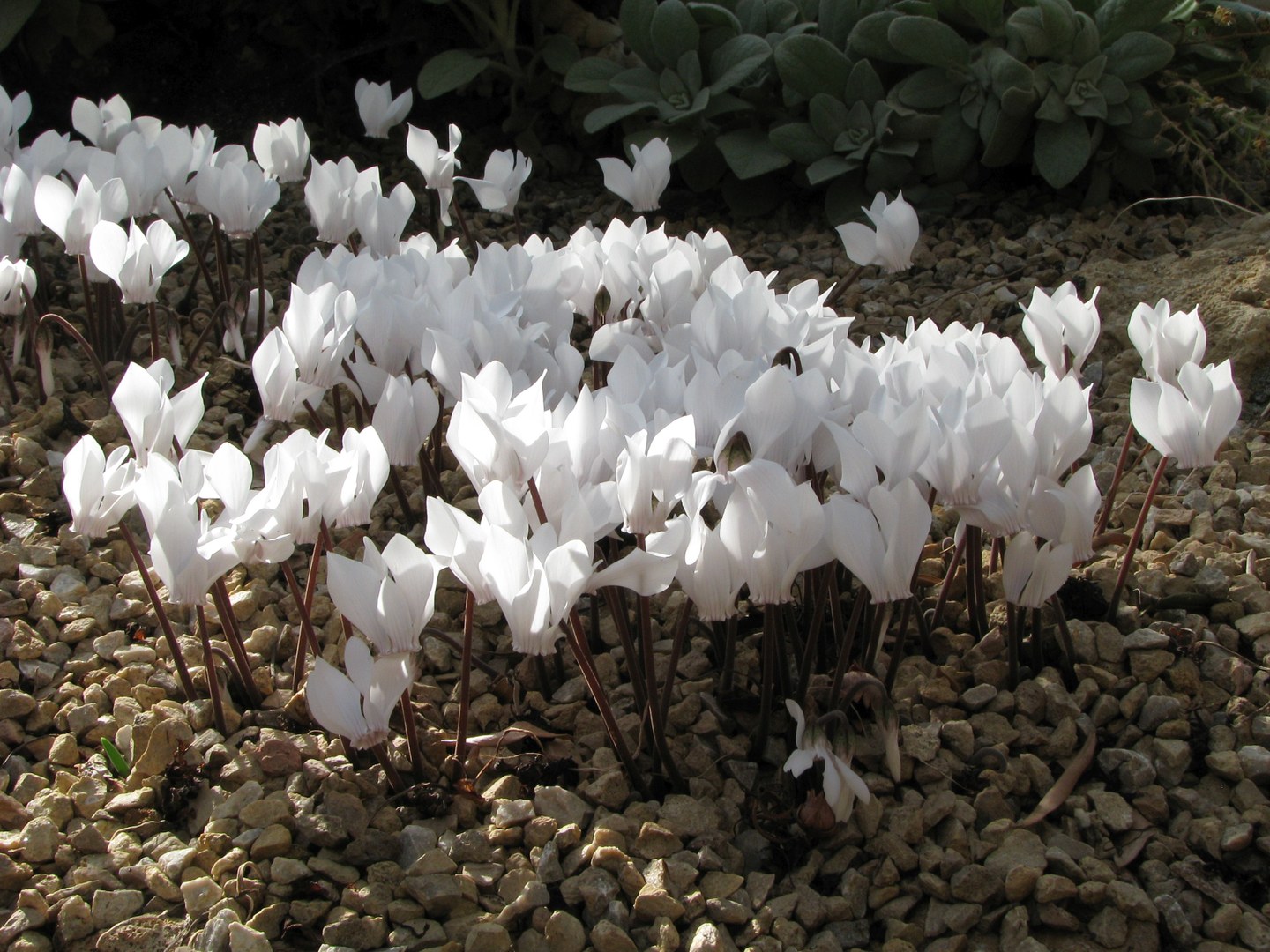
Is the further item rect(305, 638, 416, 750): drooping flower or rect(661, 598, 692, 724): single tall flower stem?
rect(661, 598, 692, 724): single tall flower stem

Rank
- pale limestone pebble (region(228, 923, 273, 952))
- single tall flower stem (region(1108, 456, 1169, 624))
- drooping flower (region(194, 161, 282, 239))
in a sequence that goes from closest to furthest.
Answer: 1. pale limestone pebble (region(228, 923, 273, 952))
2. single tall flower stem (region(1108, 456, 1169, 624))
3. drooping flower (region(194, 161, 282, 239))

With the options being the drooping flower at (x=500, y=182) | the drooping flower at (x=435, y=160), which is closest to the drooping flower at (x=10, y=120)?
the drooping flower at (x=435, y=160)

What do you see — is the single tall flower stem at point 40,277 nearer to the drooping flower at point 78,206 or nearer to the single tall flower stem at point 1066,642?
the drooping flower at point 78,206

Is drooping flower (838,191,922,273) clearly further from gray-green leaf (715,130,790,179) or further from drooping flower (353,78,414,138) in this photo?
drooping flower (353,78,414,138)

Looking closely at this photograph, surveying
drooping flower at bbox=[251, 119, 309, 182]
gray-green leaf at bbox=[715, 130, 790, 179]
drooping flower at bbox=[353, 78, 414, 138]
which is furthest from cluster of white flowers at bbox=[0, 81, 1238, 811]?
gray-green leaf at bbox=[715, 130, 790, 179]

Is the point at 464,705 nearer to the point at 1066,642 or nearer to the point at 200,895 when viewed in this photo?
the point at 200,895

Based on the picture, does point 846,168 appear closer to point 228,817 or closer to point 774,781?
point 774,781
